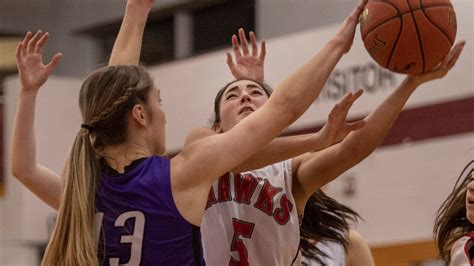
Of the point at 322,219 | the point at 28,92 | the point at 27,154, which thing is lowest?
the point at 322,219

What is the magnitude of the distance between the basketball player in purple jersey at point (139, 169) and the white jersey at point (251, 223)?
0.86 m

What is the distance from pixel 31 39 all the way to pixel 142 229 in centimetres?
113

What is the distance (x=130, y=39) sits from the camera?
13.4ft

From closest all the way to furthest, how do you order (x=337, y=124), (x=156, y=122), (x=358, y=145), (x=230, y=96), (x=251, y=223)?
1. (x=156, y=122)
2. (x=337, y=124)
3. (x=358, y=145)
4. (x=251, y=223)
5. (x=230, y=96)

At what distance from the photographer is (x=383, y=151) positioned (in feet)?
29.7

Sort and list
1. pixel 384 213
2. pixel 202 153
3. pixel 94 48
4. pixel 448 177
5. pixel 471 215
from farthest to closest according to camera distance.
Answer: pixel 94 48
pixel 384 213
pixel 448 177
pixel 471 215
pixel 202 153

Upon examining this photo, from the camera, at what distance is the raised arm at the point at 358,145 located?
3811 mm

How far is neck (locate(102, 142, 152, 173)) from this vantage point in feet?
11.1

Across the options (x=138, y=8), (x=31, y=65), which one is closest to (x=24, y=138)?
(x=31, y=65)

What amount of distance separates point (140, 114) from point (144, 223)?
1.13 ft

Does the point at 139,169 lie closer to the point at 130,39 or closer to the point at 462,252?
the point at 130,39

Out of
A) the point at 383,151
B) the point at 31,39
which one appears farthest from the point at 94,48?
the point at 31,39

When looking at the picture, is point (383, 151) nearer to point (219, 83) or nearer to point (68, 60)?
point (219, 83)

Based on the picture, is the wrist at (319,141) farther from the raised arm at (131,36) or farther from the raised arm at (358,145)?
the raised arm at (131,36)
